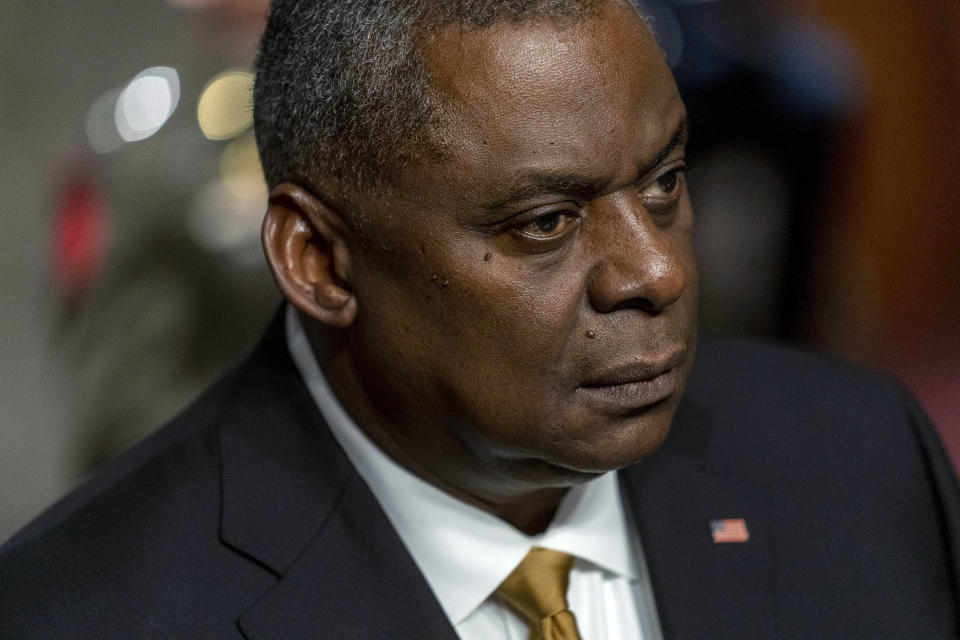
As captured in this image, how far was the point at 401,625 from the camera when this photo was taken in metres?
1.75

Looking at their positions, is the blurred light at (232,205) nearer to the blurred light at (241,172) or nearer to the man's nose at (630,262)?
the blurred light at (241,172)

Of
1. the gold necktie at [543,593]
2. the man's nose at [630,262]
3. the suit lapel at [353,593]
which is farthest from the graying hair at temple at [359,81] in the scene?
the gold necktie at [543,593]

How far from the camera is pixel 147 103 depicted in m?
3.86

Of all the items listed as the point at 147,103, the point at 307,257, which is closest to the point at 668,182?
the point at 307,257

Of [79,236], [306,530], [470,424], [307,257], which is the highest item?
[307,257]

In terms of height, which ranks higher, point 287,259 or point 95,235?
point 287,259

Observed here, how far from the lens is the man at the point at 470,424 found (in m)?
1.61

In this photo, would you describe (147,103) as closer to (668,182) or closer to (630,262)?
(668,182)

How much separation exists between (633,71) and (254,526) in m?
0.90

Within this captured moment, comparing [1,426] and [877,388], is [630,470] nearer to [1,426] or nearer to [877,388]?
[877,388]

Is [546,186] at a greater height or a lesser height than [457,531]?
greater

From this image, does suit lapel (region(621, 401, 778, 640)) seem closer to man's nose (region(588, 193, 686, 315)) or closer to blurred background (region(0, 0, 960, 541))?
man's nose (region(588, 193, 686, 315))

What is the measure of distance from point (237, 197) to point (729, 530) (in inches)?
88.8

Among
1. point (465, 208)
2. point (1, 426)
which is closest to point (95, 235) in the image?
point (1, 426)
